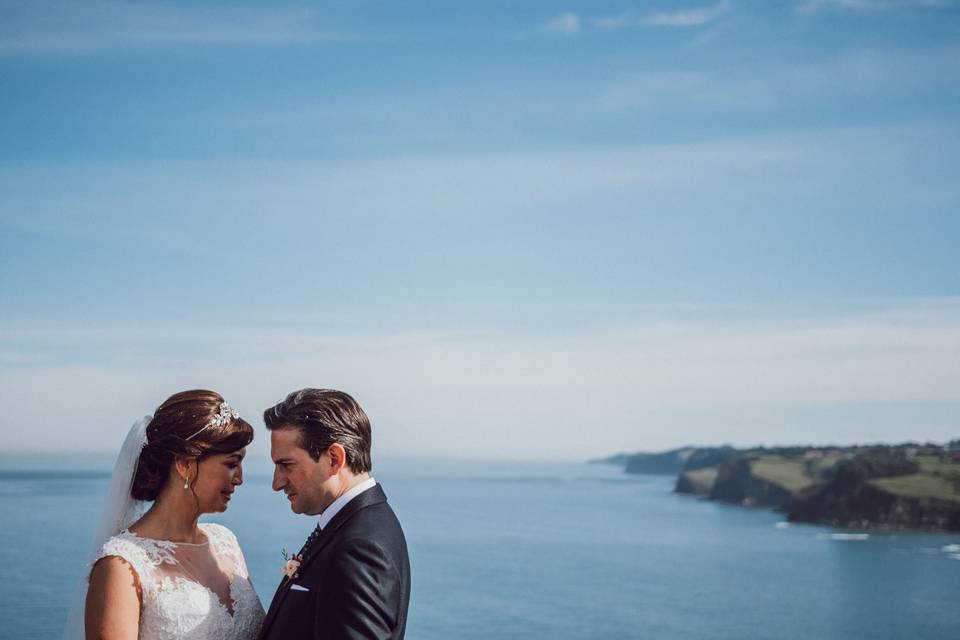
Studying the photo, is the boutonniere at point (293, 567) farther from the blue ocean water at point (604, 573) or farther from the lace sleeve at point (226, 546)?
the blue ocean water at point (604, 573)

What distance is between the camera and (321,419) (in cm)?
390

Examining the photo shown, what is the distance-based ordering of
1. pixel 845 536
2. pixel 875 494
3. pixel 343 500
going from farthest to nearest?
pixel 875 494
pixel 845 536
pixel 343 500

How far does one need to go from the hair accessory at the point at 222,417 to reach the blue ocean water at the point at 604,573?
55136 millimetres

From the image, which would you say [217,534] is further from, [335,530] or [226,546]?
[335,530]

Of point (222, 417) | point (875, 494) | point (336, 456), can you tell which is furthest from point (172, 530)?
point (875, 494)

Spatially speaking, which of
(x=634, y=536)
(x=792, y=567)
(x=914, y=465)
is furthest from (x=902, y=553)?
(x=914, y=465)

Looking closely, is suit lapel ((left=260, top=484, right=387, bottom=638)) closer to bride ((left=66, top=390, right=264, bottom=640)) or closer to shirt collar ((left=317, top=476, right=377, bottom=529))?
shirt collar ((left=317, top=476, right=377, bottom=529))

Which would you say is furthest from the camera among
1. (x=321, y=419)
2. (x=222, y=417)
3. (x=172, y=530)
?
(x=172, y=530)

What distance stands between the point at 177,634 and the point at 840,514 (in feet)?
508

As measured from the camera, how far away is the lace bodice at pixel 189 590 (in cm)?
477

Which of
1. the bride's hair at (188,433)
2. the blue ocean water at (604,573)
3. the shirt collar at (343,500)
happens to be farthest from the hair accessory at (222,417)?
the blue ocean water at (604,573)

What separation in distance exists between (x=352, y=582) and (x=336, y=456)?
51cm

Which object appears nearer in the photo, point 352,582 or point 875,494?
point 352,582

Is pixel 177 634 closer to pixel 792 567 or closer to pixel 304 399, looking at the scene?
pixel 304 399
